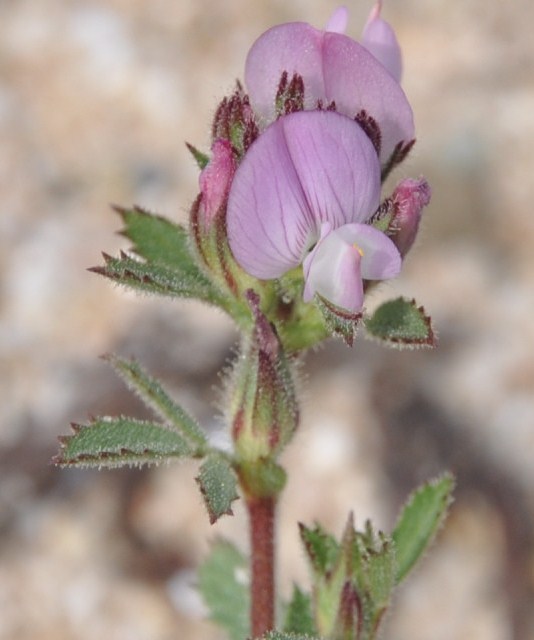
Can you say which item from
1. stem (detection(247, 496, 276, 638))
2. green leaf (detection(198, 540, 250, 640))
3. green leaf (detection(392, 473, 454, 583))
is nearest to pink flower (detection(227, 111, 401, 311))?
stem (detection(247, 496, 276, 638))

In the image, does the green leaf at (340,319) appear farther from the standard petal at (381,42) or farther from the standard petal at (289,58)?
the standard petal at (381,42)

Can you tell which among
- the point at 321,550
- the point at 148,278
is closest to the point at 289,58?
the point at 148,278

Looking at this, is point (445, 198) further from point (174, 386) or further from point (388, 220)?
point (388, 220)

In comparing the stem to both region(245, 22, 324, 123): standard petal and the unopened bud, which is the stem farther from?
region(245, 22, 324, 123): standard petal

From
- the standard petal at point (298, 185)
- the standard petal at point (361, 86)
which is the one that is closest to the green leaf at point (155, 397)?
the standard petal at point (298, 185)

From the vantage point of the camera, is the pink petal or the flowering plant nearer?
the flowering plant
